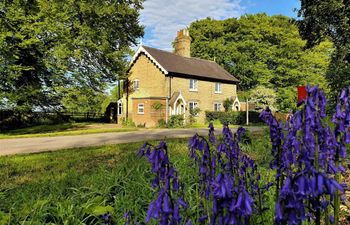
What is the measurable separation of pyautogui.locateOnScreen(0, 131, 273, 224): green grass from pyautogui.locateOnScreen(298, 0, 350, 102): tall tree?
1520 cm

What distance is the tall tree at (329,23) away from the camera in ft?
68.4

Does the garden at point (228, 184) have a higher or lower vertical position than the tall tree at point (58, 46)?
lower

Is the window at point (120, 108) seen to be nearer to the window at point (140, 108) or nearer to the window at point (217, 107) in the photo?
the window at point (140, 108)

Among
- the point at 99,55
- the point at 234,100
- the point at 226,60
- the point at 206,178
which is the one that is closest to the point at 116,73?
the point at 99,55

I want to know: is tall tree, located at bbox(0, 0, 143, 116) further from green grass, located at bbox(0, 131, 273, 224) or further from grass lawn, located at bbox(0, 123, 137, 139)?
green grass, located at bbox(0, 131, 273, 224)

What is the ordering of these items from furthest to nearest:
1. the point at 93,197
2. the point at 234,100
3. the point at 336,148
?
1. the point at 234,100
2. the point at 93,197
3. the point at 336,148

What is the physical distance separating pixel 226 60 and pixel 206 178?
50.3 m

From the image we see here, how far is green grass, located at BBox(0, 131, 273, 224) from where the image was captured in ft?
12.2

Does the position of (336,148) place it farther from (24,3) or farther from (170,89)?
(170,89)

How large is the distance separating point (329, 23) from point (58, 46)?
2213 cm

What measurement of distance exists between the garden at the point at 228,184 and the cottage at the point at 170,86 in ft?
92.5

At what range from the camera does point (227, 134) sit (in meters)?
3.09

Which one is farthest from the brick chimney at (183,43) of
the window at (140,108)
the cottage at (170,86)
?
the window at (140,108)

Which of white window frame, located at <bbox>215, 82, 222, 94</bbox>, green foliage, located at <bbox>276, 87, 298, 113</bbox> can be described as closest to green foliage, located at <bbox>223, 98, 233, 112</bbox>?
white window frame, located at <bbox>215, 82, 222, 94</bbox>
